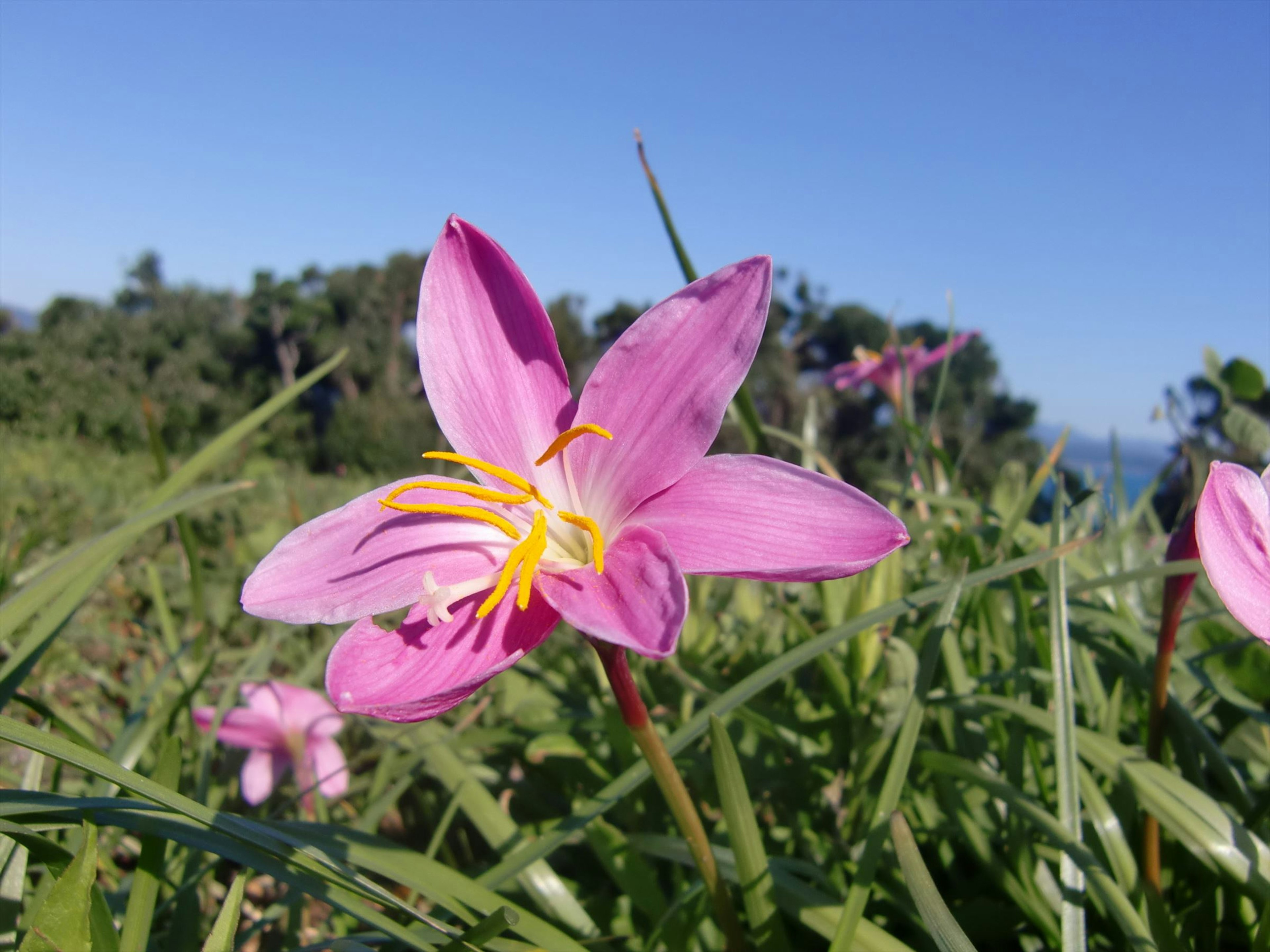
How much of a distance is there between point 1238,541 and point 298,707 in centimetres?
161

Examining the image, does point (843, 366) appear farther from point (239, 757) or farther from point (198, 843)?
point (198, 843)

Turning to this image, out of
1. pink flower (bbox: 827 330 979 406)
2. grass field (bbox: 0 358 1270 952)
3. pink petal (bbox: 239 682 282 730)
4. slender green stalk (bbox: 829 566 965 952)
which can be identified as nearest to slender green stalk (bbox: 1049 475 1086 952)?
grass field (bbox: 0 358 1270 952)

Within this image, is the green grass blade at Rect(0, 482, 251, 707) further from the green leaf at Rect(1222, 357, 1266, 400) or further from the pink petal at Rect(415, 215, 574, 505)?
the green leaf at Rect(1222, 357, 1266, 400)

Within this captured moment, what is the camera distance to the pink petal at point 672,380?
2.75ft

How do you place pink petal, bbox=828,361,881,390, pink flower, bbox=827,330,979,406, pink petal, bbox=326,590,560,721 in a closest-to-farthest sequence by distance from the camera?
pink petal, bbox=326,590,560,721 → pink flower, bbox=827,330,979,406 → pink petal, bbox=828,361,881,390

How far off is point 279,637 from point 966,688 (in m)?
1.28

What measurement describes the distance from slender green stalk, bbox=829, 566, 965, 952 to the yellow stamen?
45 cm

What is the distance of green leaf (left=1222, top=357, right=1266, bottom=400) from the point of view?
1353 millimetres

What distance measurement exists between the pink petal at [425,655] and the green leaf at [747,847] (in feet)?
0.73

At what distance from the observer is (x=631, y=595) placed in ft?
2.44

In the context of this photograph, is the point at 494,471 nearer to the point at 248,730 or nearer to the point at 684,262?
the point at 684,262

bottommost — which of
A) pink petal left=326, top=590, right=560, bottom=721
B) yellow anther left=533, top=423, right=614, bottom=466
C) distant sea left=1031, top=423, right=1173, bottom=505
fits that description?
distant sea left=1031, top=423, right=1173, bottom=505

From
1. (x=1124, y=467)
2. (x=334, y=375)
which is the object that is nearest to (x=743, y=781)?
(x=1124, y=467)

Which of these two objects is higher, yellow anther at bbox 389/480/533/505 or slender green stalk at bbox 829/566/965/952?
yellow anther at bbox 389/480/533/505
